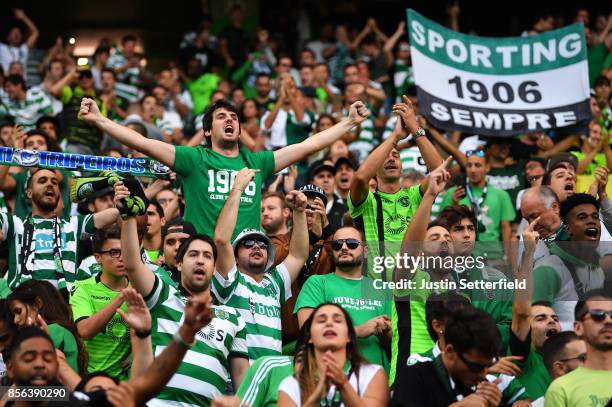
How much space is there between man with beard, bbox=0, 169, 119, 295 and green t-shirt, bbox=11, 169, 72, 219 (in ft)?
4.74

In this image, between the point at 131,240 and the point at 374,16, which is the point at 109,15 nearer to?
the point at 374,16

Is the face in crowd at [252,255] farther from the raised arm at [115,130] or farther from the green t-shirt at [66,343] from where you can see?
the green t-shirt at [66,343]

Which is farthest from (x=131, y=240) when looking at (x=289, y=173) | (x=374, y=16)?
(x=374, y=16)

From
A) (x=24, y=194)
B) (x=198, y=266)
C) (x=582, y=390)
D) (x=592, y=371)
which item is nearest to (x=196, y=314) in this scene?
(x=198, y=266)

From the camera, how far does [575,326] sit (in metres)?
7.68

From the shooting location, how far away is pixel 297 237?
920 cm

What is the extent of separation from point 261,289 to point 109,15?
14.2 metres

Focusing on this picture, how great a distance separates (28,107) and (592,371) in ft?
33.5

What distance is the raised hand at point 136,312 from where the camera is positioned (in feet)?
23.6

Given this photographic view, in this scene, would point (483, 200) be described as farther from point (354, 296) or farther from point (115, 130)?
point (115, 130)

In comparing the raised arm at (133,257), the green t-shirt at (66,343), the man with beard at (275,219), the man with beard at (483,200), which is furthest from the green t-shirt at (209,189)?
the man with beard at (483,200)

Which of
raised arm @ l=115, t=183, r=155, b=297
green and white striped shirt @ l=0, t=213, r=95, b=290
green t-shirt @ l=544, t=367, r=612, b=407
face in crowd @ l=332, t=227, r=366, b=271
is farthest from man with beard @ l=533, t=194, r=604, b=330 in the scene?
green and white striped shirt @ l=0, t=213, r=95, b=290

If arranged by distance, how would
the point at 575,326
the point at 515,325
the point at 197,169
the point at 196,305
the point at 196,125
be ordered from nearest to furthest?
the point at 196,305 → the point at 575,326 → the point at 515,325 → the point at 197,169 → the point at 196,125

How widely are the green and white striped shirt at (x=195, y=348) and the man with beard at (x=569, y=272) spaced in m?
2.07
